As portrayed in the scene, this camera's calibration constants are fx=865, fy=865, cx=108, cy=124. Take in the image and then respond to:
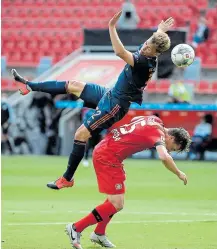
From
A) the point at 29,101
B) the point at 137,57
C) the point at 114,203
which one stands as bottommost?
the point at 29,101

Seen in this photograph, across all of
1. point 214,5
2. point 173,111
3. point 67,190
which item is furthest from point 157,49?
point 214,5

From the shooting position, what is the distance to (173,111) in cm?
2522

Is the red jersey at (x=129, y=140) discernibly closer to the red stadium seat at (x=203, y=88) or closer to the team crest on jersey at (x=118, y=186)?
the team crest on jersey at (x=118, y=186)

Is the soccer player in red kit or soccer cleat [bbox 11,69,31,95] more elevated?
soccer cleat [bbox 11,69,31,95]

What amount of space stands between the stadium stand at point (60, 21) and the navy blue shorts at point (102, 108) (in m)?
17.3

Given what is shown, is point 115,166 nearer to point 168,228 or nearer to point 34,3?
point 168,228

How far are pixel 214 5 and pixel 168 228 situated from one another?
20503 mm

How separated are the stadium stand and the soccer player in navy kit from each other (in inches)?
680

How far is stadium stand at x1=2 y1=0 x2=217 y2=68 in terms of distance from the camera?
29766 mm

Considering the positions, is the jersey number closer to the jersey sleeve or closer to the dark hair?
the dark hair

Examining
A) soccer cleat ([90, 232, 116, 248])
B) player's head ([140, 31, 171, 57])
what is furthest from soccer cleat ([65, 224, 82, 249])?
player's head ([140, 31, 171, 57])

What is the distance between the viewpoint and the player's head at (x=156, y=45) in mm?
10141

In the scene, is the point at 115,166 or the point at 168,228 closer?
the point at 115,166

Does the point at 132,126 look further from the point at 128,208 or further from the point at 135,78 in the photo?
the point at 128,208
